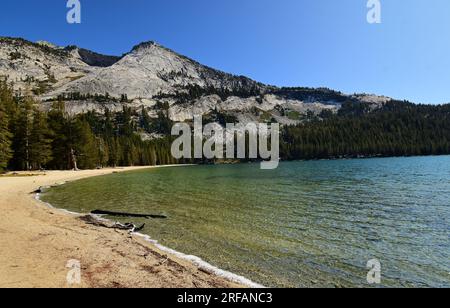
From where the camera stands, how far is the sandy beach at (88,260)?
11453 mm

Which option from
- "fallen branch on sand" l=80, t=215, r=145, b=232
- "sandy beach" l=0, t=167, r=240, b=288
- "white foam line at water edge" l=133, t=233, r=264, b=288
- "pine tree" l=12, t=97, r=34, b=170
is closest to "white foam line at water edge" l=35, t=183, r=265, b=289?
"white foam line at water edge" l=133, t=233, r=264, b=288

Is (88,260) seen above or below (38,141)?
below

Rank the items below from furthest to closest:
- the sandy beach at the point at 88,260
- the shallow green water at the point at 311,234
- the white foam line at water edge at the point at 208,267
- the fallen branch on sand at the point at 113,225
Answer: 1. the fallen branch on sand at the point at 113,225
2. the shallow green water at the point at 311,234
3. the white foam line at water edge at the point at 208,267
4. the sandy beach at the point at 88,260

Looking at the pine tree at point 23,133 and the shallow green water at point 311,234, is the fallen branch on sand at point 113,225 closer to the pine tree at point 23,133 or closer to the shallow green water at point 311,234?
the shallow green water at point 311,234

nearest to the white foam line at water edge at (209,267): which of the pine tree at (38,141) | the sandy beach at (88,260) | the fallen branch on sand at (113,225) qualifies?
the sandy beach at (88,260)

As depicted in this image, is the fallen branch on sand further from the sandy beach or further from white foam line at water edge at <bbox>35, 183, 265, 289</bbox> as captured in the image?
white foam line at water edge at <bbox>35, 183, 265, 289</bbox>

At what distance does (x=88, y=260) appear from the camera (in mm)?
14000

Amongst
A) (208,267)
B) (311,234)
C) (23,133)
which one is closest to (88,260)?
(208,267)

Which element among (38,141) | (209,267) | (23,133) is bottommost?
(209,267)

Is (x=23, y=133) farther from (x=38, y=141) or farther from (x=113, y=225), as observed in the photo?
(x=113, y=225)

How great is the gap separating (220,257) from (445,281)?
9.69m

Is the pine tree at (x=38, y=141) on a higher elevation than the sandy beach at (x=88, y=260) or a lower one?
higher
